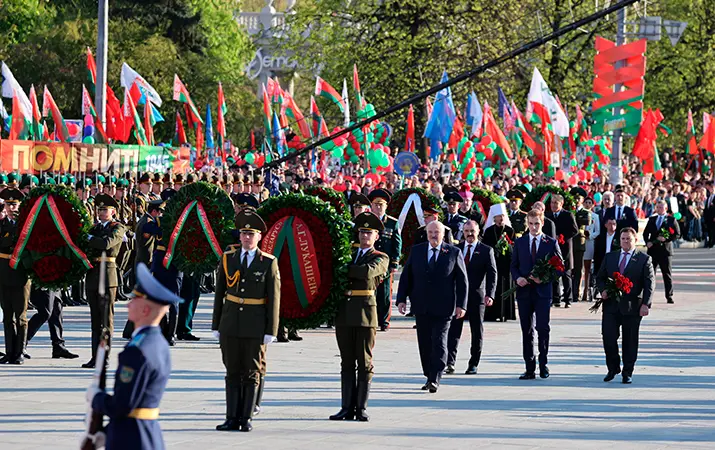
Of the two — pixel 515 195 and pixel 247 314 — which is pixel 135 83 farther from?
pixel 247 314

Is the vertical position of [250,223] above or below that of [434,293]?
above

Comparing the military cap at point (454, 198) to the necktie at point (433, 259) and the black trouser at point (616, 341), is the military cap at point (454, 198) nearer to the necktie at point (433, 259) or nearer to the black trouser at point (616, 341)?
the black trouser at point (616, 341)

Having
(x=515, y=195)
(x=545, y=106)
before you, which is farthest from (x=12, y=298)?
(x=545, y=106)

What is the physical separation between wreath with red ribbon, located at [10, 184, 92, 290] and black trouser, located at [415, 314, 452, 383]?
152 inches

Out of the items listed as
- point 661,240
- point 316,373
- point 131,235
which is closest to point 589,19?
point 316,373

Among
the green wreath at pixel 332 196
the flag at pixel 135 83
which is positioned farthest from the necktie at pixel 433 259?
the flag at pixel 135 83

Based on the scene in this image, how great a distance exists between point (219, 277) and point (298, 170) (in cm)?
2561

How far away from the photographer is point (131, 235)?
2311cm

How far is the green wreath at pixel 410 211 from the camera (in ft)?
73.1

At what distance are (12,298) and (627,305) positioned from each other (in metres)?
6.60

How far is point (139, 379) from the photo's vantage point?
7.70 meters

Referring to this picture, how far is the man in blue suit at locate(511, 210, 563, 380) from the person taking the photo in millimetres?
15961

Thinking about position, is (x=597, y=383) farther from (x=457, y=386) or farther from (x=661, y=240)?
(x=661, y=240)

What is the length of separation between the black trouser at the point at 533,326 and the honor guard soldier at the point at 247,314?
4060 millimetres
